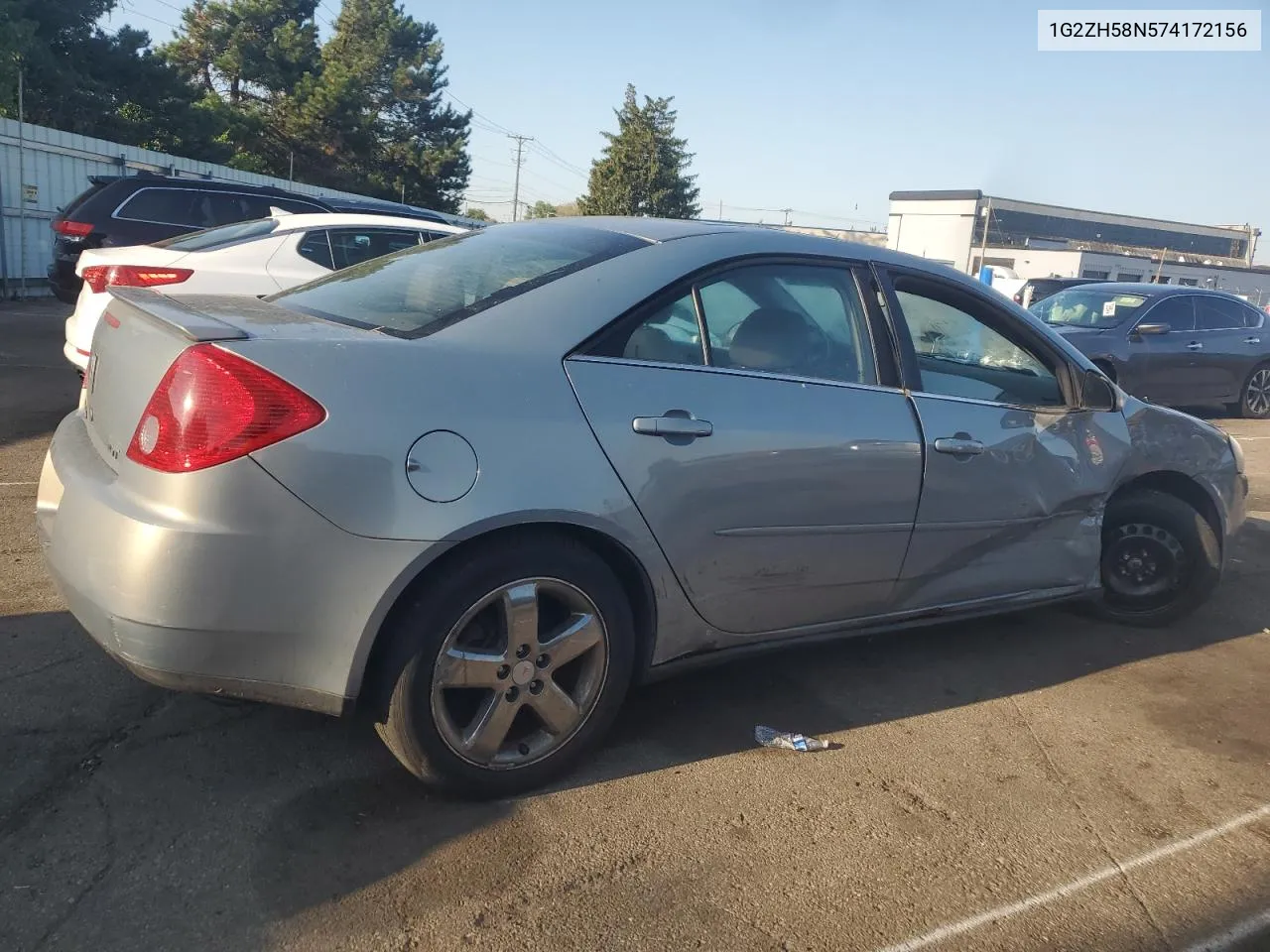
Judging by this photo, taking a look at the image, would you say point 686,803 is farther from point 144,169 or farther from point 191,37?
point 191,37

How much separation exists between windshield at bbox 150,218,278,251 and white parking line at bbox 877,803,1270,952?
6.29m

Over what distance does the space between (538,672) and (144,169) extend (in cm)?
1814

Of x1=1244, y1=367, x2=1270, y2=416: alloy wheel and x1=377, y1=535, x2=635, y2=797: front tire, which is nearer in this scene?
x1=377, y1=535, x2=635, y2=797: front tire

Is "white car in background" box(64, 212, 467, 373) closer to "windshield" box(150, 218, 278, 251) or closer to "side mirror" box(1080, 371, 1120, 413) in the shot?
"windshield" box(150, 218, 278, 251)

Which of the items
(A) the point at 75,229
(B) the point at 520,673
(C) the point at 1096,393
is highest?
(A) the point at 75,229

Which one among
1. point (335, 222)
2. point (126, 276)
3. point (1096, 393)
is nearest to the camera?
point (1096, 393)

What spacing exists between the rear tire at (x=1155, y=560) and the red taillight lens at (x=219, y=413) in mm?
3581

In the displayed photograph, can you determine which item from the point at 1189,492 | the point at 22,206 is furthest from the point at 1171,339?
the point at 22,206

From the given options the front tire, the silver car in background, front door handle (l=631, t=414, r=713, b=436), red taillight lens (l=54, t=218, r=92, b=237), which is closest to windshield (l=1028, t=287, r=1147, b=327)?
the silver car in background

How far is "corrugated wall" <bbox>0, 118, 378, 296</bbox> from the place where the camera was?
1455 centimetres

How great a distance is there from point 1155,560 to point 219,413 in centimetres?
404

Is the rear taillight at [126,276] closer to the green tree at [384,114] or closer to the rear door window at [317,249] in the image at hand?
the rear door window at [317,249]

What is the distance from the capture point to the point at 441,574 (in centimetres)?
253

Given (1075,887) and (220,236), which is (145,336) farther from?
(220,236)
